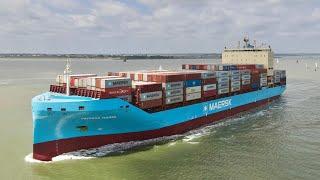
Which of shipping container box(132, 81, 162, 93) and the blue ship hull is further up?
shipping container box(132, 81, 162, 93)

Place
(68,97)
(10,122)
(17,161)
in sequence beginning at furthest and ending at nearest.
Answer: (10,122) < (68,97) < (17,161)

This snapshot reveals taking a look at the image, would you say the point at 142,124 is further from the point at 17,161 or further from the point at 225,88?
the point at 225,88

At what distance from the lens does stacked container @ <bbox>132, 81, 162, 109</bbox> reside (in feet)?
110

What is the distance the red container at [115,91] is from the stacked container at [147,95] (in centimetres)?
91

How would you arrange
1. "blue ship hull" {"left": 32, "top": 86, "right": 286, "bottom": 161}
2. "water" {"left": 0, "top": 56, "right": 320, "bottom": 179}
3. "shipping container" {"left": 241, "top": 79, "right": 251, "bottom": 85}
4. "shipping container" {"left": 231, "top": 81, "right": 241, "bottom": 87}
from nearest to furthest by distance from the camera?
"water" {"left": 0, "top": 56, "right": 320, "bottom": 179}
"blue ship hull" {"left": 32, "top": 86, "right": 286, "bottom": 161}
"shipping container" {"left": 231, "top": 81, "right": 241, "bottom": 87}
"shipping container" {"left": 241, "top": 79, "right": 251, "bottom": 85}

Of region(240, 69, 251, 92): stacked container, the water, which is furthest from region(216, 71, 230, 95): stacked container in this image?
region(240, 69, 251, 92): stacked container

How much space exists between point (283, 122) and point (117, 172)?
25372mm

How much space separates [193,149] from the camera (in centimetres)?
3300

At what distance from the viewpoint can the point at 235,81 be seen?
49312 mm

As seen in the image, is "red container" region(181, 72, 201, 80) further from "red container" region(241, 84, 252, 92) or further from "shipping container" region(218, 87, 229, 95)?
"red container" region(241, 84, 252, 92)

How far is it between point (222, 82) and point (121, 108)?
18.8 metres

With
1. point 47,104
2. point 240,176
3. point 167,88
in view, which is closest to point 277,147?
point 240,176

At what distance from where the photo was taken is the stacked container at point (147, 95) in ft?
110

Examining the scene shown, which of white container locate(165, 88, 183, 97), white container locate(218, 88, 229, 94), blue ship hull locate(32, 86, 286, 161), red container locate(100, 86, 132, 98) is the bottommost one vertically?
blue ship hull locate(32, 86, 286, 161)
